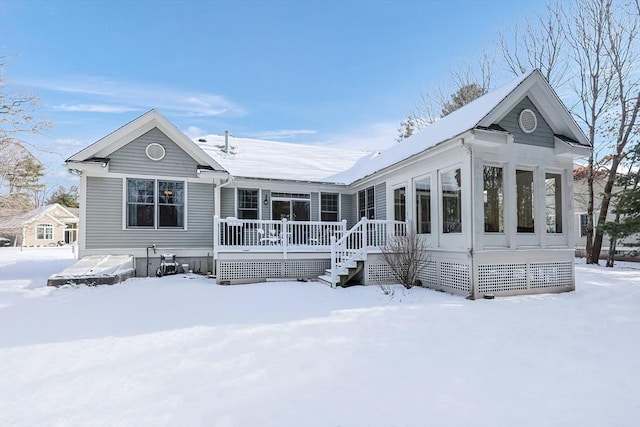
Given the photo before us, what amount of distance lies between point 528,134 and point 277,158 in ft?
32.9

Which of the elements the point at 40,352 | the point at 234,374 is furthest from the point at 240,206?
the point at 234,374

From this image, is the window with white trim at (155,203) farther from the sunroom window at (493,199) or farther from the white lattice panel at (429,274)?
the sunroom window at (493,199)

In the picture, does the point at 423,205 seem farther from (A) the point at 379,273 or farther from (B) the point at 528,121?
(B) the point at 528,121

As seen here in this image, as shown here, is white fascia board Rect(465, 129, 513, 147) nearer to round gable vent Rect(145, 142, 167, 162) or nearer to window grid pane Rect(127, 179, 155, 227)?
round gable vent Rect(145, 142, 167, 162)

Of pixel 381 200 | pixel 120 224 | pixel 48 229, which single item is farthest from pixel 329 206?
pixel 48 229

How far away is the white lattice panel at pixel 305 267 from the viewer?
10906mm

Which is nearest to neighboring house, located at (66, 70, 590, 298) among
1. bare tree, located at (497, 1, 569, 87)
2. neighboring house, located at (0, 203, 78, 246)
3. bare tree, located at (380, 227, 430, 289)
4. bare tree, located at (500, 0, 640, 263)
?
bare tree, located at (380, 227, 430, 289)

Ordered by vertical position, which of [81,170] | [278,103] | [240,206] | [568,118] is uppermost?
[278,103]

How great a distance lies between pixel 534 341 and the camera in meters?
4.82

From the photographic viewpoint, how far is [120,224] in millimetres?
11562

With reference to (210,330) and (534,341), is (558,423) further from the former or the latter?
(210,330)

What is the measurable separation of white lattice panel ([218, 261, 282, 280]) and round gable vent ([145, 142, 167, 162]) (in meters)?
4.75

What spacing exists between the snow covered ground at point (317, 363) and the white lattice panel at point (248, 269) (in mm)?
2695

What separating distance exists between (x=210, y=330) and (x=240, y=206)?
8487 millimetres
